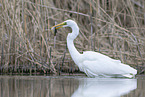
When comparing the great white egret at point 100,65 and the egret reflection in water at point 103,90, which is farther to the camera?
the great white egret at point 100,65

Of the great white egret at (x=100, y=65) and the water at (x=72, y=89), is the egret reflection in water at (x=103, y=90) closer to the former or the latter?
the water at (x=72, y=89)

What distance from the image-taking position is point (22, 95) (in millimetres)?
3828

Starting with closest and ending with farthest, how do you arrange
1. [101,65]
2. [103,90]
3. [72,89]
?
[103,90] → [72,89] → [101,65]

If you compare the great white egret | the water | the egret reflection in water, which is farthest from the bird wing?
the egret reflection in water

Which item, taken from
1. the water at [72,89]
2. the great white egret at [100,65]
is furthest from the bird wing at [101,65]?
the water at [72,89]

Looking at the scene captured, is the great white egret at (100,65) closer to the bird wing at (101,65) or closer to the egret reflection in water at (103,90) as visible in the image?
the bird wing at (101,65)

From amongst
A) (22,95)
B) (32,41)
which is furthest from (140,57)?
(22,95)

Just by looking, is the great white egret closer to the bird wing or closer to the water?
the bird wing

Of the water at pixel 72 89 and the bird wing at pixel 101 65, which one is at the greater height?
the bird wing at pixel 101 65

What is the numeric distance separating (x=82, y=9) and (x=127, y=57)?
8.20ft

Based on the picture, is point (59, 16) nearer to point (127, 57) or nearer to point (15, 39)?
point (15, 39)

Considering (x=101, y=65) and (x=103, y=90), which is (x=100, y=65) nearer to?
(x=101, y=65)

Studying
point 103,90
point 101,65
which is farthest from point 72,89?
point 101,65

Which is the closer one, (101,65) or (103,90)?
(103,90)
